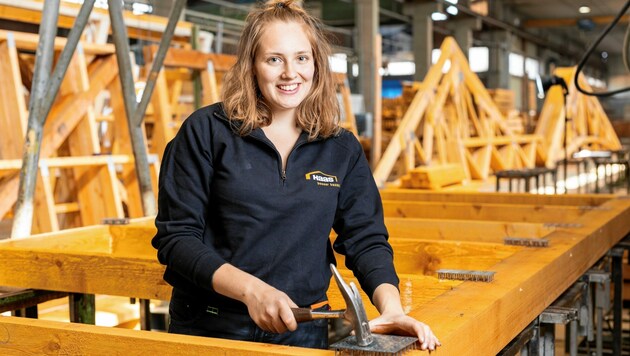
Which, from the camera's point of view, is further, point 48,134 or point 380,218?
point 48,134

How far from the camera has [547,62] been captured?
31.9 m

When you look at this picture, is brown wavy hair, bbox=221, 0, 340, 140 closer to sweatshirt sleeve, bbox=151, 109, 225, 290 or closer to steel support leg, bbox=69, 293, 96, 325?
sweatshirt sleeve, bbox=151, 109, 225, 290

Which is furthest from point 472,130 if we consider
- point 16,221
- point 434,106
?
point 16,221

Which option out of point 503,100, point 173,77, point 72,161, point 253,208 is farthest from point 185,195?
point 503,100

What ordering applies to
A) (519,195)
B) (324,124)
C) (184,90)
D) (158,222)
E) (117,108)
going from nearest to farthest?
(158,222), (324,124), (519,195), (117,108), (184,90)

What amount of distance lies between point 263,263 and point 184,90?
396 inches

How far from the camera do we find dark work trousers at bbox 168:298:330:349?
1.85 m

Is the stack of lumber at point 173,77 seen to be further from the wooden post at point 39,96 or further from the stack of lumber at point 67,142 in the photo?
the wooden post at point 39,96

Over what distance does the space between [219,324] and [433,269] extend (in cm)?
143

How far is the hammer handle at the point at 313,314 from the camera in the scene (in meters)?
1.50

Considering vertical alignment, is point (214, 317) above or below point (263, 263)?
below

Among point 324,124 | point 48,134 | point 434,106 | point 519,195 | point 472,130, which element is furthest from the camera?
point 472,130

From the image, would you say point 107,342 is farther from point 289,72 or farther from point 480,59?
point 480,59

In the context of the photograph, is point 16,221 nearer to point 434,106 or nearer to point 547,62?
point 434,106
